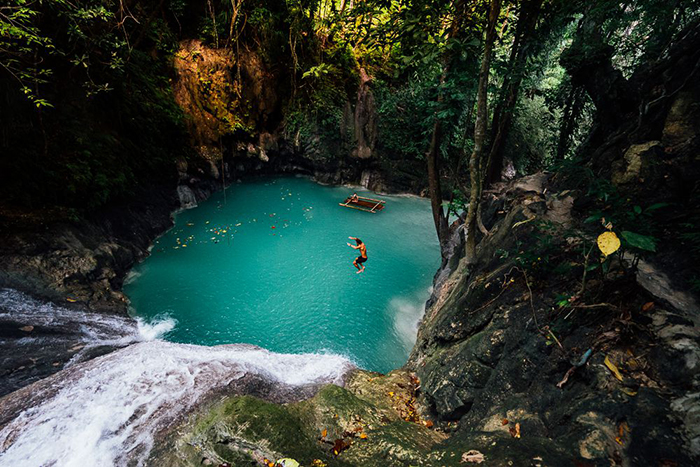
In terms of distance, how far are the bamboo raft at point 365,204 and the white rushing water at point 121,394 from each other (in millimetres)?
8459

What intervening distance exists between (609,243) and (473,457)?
6.64ft

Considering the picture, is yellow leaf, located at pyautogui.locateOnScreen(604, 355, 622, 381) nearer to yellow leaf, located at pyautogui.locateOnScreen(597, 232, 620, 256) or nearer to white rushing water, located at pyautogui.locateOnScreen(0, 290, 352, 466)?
yellow leaf, located at pyautogui.locateOnScreen(597, 232, 620, 256)

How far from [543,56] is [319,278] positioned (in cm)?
918

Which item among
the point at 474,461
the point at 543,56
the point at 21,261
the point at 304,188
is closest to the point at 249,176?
the point at 304,188

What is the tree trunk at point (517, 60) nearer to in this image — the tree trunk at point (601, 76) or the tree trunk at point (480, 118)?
the tree trunk at point (601, 76)

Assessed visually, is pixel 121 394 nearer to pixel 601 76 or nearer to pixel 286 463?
pixel 286 463

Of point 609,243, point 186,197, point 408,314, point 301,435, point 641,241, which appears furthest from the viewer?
point 186,197

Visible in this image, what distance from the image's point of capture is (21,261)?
595 cm

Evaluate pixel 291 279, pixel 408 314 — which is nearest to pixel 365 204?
pixel 291 279

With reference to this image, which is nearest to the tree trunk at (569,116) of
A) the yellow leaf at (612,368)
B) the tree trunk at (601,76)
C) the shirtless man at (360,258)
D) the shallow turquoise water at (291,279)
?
the tree trunk at (601,76)

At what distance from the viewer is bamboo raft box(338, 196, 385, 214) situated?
519 inches

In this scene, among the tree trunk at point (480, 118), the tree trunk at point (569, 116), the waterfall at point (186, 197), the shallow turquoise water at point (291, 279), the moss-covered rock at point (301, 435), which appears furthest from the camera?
the waterfall at point (186, 197)

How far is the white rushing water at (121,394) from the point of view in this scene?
3.14 metres

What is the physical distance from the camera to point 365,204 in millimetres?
13562
